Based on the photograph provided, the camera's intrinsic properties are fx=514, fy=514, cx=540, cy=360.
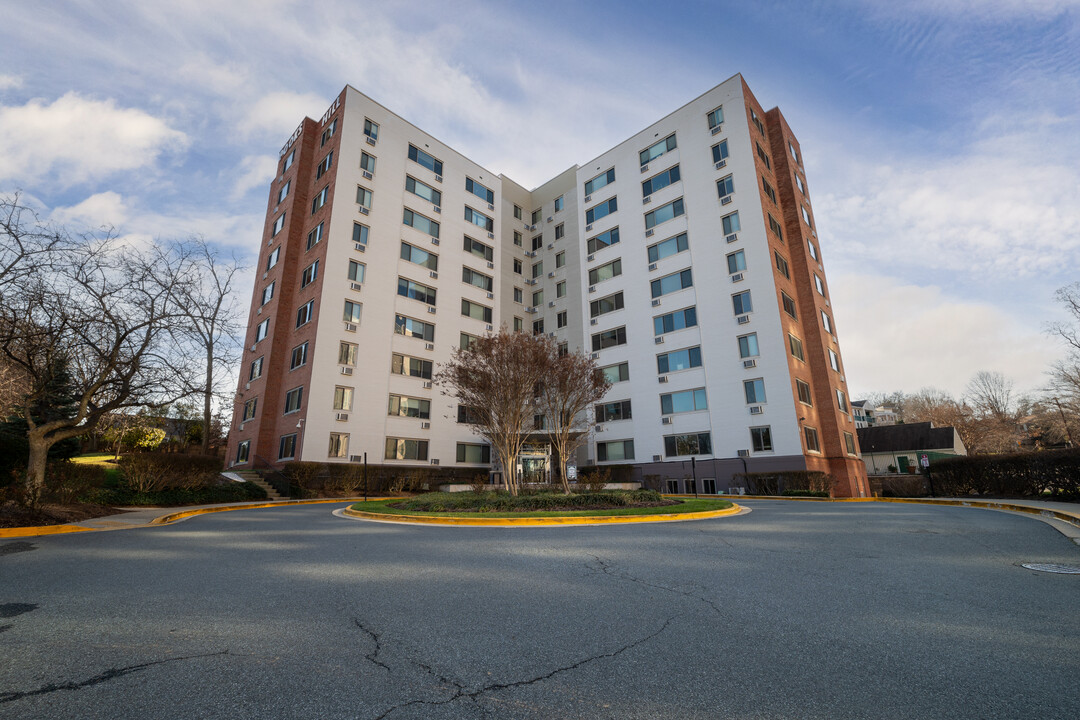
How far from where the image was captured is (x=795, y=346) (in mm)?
31438

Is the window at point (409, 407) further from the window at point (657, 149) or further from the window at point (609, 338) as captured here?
the window at point (657, 149)

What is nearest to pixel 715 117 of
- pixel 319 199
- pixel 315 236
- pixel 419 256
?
pixel 419 256

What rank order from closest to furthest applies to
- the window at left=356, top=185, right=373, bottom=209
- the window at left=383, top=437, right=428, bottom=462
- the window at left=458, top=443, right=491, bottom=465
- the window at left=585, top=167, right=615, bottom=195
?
the window at left=383, top=437, right=428, bottom=462 → the window at left=356, top=185, right=373, bottom=209 → the window at left=458, top=443, right=491, bottom=465 → the window at left=585, top=167, right=615, bottom=195

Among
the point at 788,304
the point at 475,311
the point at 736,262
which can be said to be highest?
the point at 736,262

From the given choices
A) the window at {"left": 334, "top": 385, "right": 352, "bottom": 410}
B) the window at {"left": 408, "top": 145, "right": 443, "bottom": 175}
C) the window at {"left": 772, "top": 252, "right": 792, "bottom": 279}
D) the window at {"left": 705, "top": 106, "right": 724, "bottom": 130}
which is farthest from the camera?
the window at {"left": 408, "top": 145, "right": 443, "bottom": 175}

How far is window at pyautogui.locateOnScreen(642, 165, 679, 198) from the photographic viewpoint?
124 feet

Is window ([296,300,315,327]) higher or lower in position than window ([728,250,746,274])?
lower

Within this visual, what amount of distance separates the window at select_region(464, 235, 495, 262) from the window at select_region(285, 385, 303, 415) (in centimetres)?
1699

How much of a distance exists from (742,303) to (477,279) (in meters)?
20.0

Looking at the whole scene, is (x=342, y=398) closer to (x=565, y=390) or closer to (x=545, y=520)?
(x=565, y=390)

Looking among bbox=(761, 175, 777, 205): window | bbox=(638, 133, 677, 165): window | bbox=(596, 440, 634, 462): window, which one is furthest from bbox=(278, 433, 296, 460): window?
bbox=(761, 175, 777, 205): window

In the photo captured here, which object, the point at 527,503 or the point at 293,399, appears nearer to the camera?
the point at 527,503

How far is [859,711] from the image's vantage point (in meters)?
2.86

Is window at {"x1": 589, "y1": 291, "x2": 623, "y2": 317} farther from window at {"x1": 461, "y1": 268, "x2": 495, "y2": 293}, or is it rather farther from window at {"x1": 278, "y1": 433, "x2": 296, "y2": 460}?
window at {"x1": 278, "y1": 433, "x2": 296, "y2": 460}
